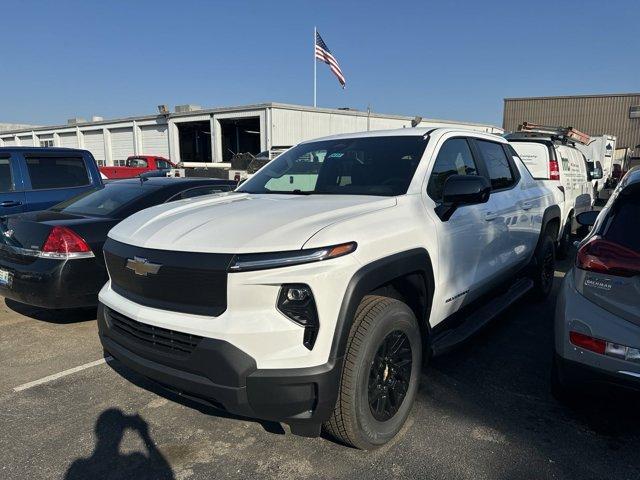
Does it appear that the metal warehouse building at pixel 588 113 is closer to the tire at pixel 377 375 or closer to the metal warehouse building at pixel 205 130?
the metal warehouse building at pixel 205 130

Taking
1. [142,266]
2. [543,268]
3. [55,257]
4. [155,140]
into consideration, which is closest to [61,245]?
[55,257]

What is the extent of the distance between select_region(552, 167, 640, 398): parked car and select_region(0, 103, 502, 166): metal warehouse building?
64.2 feet

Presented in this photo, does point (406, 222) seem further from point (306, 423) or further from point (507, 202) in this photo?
point (507, 202)

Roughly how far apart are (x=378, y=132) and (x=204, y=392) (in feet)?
8.59

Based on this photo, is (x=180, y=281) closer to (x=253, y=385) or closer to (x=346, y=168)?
(x=253, y=385)

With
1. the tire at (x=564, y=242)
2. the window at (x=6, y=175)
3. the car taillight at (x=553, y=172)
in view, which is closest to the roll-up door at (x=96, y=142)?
the window at (x=6, y=175)

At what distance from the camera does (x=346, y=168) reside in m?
3.73

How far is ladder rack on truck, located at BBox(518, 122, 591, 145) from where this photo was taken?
10656 millimetres

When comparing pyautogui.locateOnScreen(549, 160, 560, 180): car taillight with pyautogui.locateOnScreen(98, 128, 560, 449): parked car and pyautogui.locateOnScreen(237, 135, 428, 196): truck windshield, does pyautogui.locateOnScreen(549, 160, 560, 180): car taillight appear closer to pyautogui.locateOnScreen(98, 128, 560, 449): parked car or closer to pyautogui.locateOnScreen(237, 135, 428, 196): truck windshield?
pyautogui.locateOnScreen(98, 128, 560, 449): parked car

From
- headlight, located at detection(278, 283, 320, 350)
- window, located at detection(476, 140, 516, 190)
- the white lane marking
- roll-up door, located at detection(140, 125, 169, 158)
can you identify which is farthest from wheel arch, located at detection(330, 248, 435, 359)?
roll-up door, located at detection(140, 125, 169, 158)

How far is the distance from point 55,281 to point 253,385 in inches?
115

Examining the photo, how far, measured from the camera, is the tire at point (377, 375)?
8.02ft

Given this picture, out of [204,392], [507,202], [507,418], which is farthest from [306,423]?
[507,202]

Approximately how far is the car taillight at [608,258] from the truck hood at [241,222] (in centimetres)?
112
